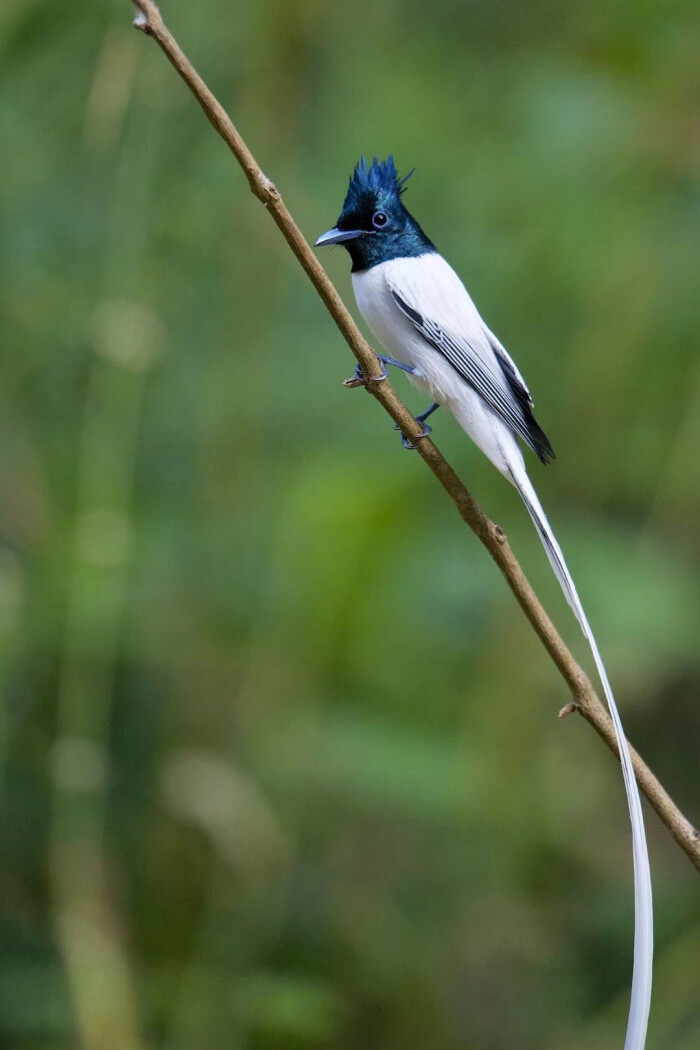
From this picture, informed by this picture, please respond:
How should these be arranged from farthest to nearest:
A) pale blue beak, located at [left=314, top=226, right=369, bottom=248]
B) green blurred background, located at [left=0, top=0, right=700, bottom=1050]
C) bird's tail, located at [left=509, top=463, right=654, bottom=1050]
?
1. green blurred background, located at [left=0, top=0, right=700, bottom=1050]
2. pale blue beak, located at [left=314, top=226, right=369, bottom=248]
3. bird's tail, located at [left=509, top=463, right=654, bottom=1050]

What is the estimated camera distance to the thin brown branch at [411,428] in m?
1.17

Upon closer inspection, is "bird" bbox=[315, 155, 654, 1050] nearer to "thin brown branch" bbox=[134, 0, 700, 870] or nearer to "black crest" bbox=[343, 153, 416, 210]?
"black crest" bbox=[343, 153, 416, 210]

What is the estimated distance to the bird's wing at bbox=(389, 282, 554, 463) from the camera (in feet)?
6.11

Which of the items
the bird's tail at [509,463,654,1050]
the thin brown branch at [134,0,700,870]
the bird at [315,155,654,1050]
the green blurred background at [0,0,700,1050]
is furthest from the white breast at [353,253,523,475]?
the green blurred background at [0,0,700,1050]

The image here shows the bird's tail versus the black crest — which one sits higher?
the black crest

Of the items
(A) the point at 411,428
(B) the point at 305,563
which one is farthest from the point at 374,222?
(B) the point at 305,563

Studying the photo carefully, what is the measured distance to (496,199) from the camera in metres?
3.33

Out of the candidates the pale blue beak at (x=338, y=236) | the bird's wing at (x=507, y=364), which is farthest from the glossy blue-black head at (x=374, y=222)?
the bird's wing at (x=507, y=364)

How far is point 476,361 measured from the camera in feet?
6.17

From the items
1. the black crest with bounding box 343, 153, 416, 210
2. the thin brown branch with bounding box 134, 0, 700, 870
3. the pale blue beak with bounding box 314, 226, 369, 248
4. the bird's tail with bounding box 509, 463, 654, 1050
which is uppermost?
the black crest with bounding box 343, 153, 416, 210

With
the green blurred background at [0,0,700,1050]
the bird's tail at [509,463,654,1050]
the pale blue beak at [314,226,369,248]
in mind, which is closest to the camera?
the bird's tail at [509,463,654,1050]

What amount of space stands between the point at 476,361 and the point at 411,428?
0.46 metres

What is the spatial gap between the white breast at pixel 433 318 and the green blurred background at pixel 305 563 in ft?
2.29

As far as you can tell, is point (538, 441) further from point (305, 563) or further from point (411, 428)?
point (305, 563)
